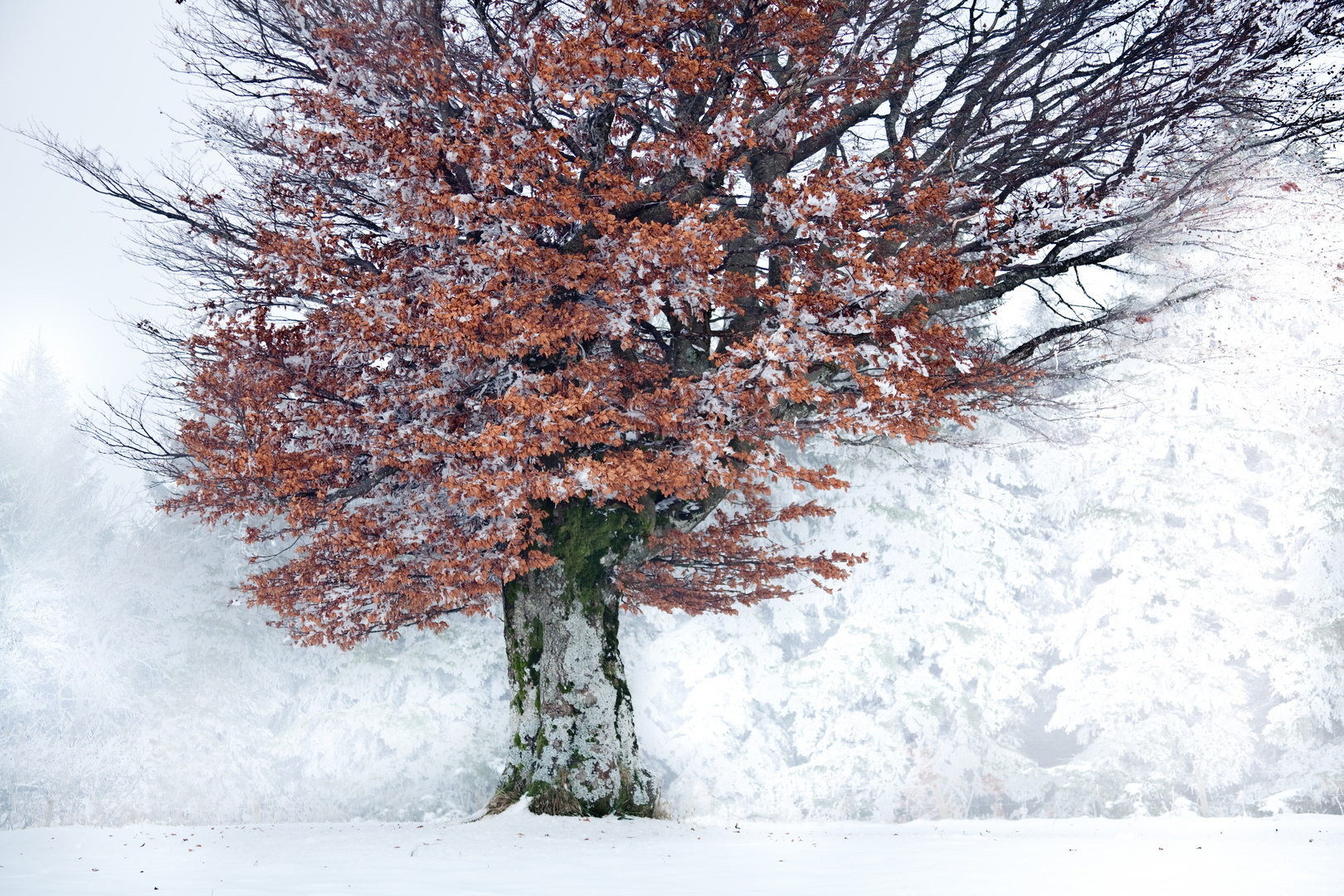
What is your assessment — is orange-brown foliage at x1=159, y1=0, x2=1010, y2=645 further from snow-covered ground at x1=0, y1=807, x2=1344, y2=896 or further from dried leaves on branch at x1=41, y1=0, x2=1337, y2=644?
snow-covered ground at x1=0, y1=807, x2=1344, y2=896

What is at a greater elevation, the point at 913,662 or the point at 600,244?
the point at 600,244

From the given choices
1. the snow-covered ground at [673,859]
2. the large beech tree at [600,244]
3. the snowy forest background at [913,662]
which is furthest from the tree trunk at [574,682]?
the snowy forest background at [913,662]

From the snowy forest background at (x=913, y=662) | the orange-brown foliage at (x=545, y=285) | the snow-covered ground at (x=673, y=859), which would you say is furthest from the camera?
the snowy forest background at (x=913, y=662)

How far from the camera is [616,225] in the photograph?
8086 mm

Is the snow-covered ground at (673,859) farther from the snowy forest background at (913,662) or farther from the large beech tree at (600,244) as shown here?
the snowy forest background at (913,662)

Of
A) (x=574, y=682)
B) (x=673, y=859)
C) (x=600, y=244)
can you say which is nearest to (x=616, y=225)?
(x=600, y=244)

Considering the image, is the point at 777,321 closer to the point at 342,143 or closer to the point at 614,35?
the point at 614,35

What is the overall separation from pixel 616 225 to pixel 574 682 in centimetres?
436

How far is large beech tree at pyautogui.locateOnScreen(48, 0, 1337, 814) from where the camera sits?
785 cm

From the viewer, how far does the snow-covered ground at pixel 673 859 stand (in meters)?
5.07

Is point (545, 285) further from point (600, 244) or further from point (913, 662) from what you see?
point (913, 662)

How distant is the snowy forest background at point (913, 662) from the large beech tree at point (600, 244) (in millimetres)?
12375

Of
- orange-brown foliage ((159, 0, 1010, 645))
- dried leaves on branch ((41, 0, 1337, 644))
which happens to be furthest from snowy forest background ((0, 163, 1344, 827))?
orange-brown foliage ((159, 0, 1010, 645))

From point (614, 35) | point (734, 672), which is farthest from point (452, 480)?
point (734, 672)
